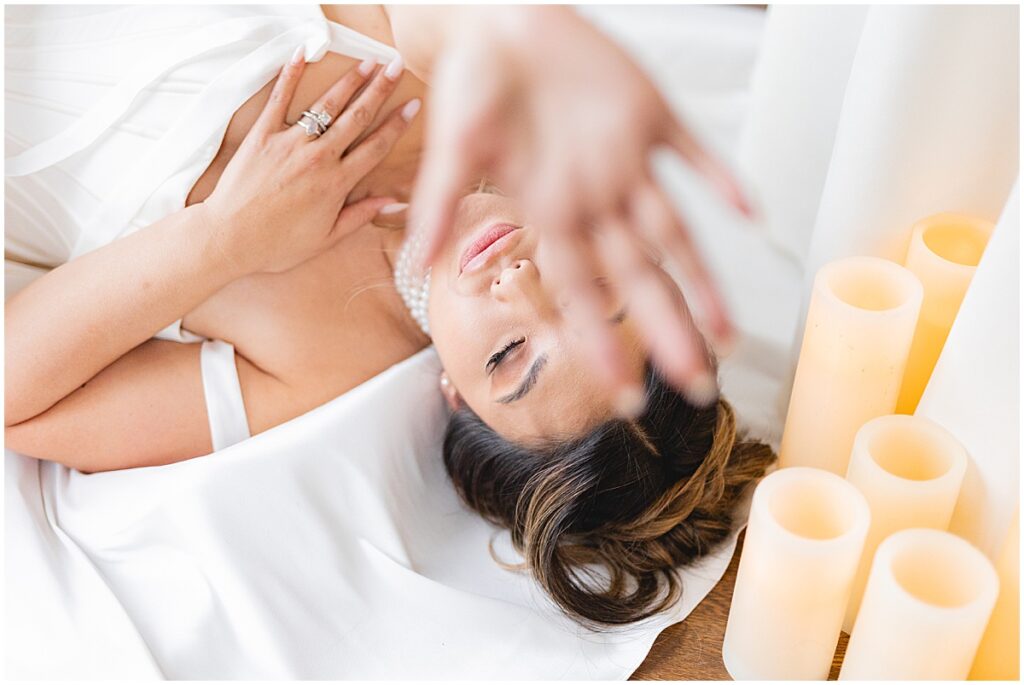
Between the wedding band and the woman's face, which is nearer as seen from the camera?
the woman's face

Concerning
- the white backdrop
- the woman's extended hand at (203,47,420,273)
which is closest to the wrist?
the woman's extended hand at (203,47,420,273)

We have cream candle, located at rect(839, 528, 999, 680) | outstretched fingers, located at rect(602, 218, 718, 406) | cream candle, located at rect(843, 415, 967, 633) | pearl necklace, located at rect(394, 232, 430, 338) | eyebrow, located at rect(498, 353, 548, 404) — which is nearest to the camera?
outstretched fingers, located at rect(602, 218, 718, 406)

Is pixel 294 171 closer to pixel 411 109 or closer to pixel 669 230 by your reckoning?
pixel 411 109

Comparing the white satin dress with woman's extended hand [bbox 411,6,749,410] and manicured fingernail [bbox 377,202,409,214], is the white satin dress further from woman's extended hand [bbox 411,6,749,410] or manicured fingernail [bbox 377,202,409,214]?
woman's extended hand [bbox 411,6,749,410]

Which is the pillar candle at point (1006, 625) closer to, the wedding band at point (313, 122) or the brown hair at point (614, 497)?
the brown hair at point (614, 497)

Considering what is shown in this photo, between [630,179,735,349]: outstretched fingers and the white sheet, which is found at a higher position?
[630,179,735,349]: outstretched fingers

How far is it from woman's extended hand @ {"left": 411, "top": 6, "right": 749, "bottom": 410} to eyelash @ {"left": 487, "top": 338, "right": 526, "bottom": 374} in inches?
16.7


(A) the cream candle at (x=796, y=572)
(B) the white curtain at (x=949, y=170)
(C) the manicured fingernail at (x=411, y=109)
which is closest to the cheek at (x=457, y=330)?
(C) the manicured fingernail at (x=411, y=109)

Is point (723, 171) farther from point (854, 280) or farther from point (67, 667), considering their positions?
point (67, 667)

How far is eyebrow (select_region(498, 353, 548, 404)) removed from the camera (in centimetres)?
112

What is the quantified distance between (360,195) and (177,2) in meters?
0.33

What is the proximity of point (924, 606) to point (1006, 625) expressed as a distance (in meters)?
0.14

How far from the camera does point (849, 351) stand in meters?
1.10

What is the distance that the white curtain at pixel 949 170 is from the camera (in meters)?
0.96
